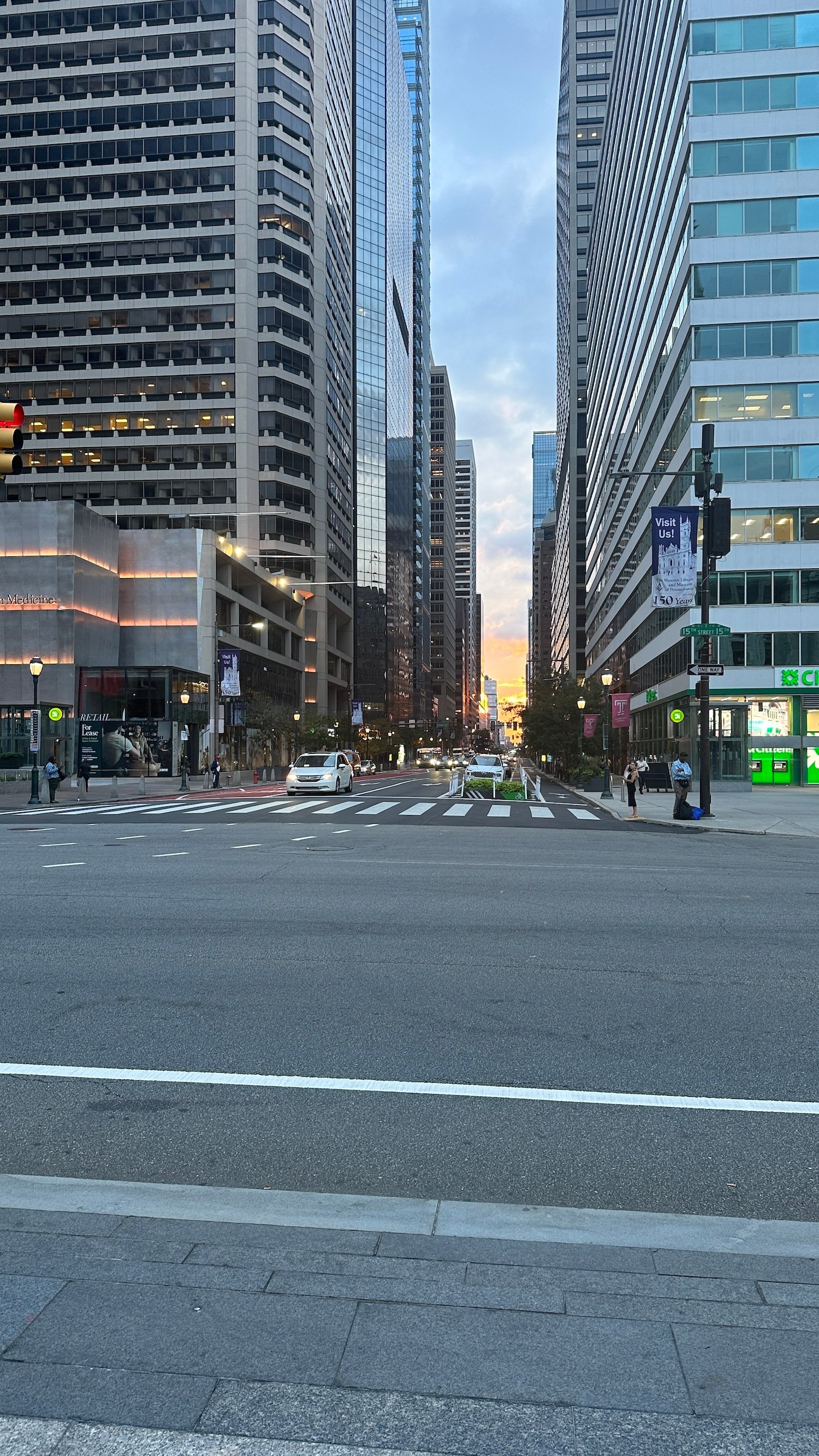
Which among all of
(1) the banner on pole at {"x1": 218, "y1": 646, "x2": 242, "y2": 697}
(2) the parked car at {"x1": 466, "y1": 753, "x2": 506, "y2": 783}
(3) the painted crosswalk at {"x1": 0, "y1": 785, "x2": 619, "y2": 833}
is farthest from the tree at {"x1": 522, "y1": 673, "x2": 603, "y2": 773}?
(3) the painted crosswalk at {"x1": 0, "y1": 785, "x2": 619, "y2": 833}

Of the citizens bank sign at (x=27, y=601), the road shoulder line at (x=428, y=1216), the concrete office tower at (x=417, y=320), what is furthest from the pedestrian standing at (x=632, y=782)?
the concrete office tower at (x=417, y=320)

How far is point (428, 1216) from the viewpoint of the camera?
12.6 feet

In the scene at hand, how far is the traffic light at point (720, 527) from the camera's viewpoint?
73.9 ft

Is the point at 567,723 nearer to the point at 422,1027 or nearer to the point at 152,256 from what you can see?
the point at 422,1027

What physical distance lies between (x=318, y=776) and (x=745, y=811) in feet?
52.5

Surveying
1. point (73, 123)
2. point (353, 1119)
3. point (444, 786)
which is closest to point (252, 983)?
point (353, 1119)

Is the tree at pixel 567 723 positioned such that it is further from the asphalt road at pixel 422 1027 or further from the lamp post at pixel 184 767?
the asphalt road at pixel 422 1027

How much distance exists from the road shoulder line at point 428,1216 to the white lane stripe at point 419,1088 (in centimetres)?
120

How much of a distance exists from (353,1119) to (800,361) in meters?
48.9

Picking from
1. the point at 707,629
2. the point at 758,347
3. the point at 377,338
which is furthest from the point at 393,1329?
the point at 377,338

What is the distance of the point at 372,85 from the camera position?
434ft

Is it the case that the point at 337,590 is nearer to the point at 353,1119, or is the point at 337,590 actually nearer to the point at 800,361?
the point at 800,361

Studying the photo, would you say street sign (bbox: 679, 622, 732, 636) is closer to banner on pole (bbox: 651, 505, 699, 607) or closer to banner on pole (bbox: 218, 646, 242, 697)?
banner on pole (bbox: 651, 505, 699, 607)

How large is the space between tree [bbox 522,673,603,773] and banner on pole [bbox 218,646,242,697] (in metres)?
Answer: 19.8
